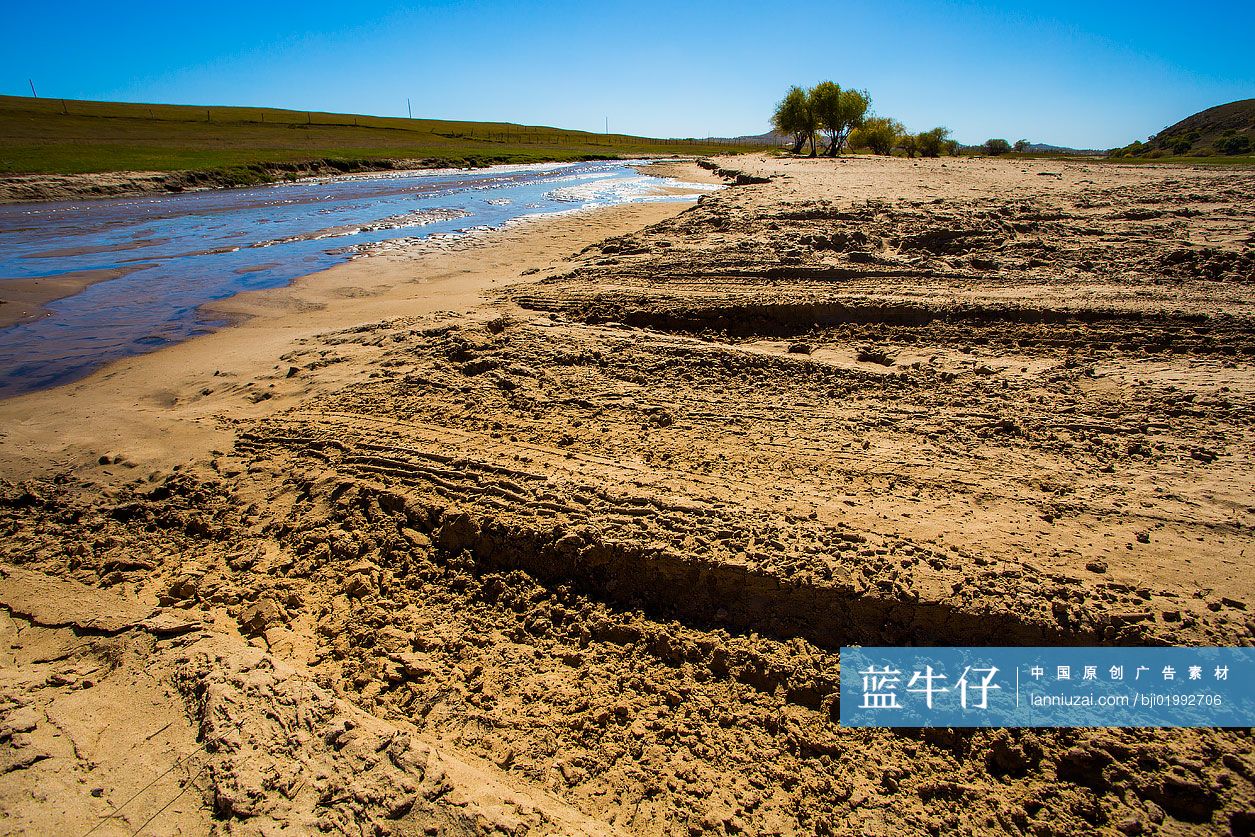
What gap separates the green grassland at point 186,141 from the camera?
3074cm

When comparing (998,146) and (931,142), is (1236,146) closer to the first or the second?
(931,142)

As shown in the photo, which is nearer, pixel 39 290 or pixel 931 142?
pixel 39 290

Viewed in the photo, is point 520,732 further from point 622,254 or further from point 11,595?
point 622,254

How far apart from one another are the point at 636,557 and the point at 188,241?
1837cm

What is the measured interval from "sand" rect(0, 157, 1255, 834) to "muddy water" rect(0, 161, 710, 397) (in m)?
2.64

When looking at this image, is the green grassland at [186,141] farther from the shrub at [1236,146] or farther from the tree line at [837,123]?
the shrub at [1236,146]

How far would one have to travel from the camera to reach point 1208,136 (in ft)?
182

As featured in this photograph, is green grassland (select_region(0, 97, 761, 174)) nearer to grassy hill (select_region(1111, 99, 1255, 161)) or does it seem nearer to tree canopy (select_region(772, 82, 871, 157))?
tree canopy (select_region(772, 82, 871, 157))

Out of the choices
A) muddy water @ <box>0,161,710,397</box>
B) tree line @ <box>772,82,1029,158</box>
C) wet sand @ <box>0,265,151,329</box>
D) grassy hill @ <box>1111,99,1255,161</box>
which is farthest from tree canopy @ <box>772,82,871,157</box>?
wet sand @ <box>0,265,151,329</box>

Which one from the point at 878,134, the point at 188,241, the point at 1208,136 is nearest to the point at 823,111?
the point at 878,134

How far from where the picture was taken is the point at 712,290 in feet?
21.9

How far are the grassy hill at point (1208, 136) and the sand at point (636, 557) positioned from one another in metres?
46.9

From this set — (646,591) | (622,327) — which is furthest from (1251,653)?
(622,327)

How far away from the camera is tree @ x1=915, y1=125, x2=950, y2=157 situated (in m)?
59.8
